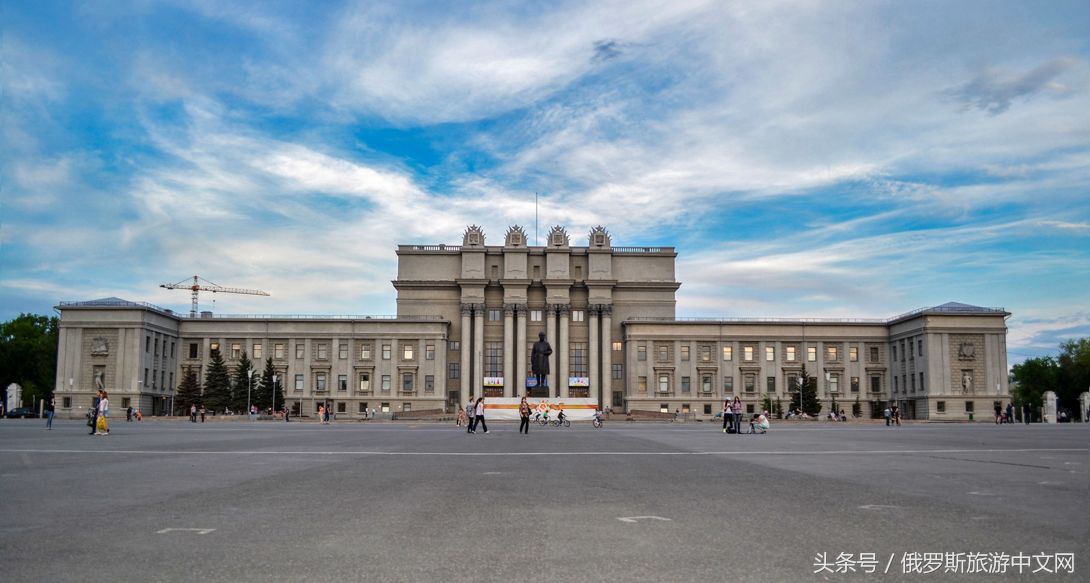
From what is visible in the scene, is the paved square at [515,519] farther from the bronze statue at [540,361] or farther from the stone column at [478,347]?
the stone column at [478,347]

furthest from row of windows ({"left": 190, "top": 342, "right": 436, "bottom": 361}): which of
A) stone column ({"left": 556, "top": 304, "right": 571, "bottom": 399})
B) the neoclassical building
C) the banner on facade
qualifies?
the banner on facade

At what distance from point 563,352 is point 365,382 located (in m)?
23.9

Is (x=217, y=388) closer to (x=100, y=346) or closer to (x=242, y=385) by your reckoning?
(x=242, y=385)

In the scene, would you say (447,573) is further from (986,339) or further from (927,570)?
(986,339)

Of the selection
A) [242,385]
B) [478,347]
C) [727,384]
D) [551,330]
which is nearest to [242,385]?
[242,385]

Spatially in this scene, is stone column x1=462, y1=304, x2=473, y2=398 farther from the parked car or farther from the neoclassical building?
the parked car

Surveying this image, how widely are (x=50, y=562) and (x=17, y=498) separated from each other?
17.2 ft

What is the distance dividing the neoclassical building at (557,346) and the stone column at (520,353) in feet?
0.57

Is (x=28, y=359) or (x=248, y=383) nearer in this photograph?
(x=248, y=383)

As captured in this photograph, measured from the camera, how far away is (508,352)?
10844 centimetres

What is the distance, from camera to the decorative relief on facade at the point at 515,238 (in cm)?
11406

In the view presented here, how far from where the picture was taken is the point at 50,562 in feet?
22.9

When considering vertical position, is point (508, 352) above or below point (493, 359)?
above

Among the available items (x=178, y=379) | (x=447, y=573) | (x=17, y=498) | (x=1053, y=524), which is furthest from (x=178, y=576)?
(x=178, y=379)
